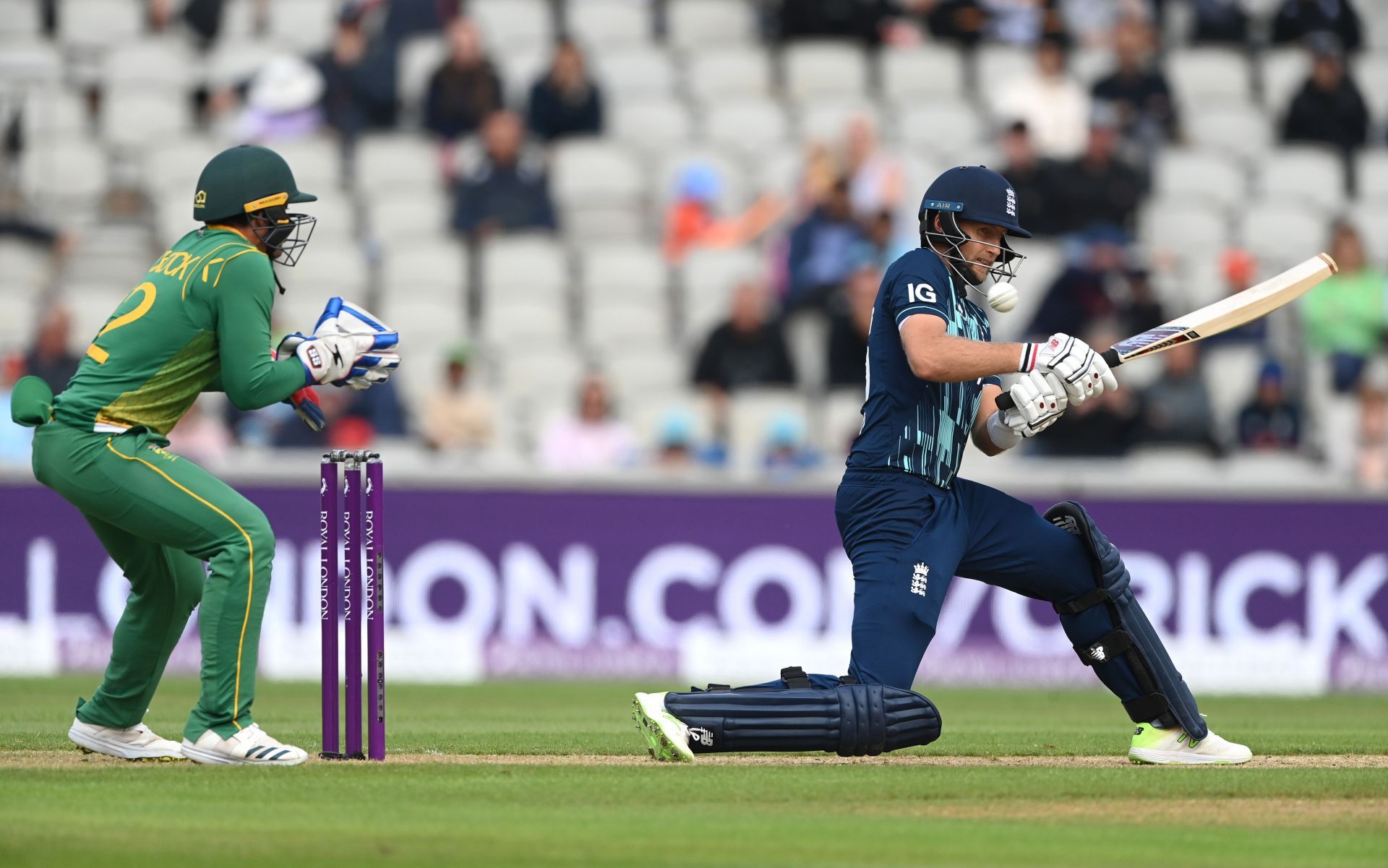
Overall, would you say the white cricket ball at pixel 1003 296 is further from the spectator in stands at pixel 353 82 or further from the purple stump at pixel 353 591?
the spectator in stands at pixel 353 82

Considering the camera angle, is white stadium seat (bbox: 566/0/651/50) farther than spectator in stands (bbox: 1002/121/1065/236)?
Yes

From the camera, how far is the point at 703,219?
15750mm

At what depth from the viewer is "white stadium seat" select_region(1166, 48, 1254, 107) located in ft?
57.2

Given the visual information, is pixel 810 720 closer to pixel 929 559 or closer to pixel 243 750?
pixel 929 559

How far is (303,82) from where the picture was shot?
53.8ft

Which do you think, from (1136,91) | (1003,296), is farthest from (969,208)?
(1136,91)

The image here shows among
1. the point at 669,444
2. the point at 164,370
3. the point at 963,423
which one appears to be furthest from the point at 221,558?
the point at 669,444

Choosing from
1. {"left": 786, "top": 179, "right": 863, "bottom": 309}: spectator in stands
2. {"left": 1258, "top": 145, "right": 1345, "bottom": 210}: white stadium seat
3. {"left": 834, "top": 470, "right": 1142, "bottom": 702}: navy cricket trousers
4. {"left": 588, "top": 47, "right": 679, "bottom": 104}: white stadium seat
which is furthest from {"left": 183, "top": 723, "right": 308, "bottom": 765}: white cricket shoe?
{"left": 1258, "top": 145, "right": 1345, "bottom": 210}: white stadium seat

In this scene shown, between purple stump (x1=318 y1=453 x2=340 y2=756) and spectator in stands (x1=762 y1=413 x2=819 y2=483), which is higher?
spectator in stands (x1=762 y1=413 x2=819 y2=483)

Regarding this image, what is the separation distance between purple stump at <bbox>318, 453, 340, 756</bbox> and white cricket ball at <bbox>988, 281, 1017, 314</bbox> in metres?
2.36

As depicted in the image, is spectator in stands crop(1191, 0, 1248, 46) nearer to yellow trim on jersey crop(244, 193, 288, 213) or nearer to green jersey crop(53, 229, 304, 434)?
yellow trim on jersey crop(244, 193, 288, 213)

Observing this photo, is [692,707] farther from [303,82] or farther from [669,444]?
[303,82]

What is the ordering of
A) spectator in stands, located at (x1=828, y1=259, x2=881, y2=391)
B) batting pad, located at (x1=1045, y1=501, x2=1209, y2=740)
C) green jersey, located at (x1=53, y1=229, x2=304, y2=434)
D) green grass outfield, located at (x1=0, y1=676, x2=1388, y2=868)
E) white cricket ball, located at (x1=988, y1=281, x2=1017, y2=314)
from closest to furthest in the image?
green grass outfield, located at (x1=0, y1=676, x2=1388, y2=868) → green jersey, located at (x1=53, y1=229, x2=304, y2=434) → white cricket ball, located at (x1=988, y1=281, x2=1017, y2=314) → batting pad, located at (x1=1045, y1=501, x2=1209, y2=740) → spectator in stands, located at (x1=828, y1=259, x2=881, y2=391)

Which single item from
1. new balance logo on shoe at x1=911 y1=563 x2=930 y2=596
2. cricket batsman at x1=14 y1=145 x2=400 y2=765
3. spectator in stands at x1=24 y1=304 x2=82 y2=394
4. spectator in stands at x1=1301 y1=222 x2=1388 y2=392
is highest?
spectator in stands at x1=1301 y1=222 x2=1388 y2=392
